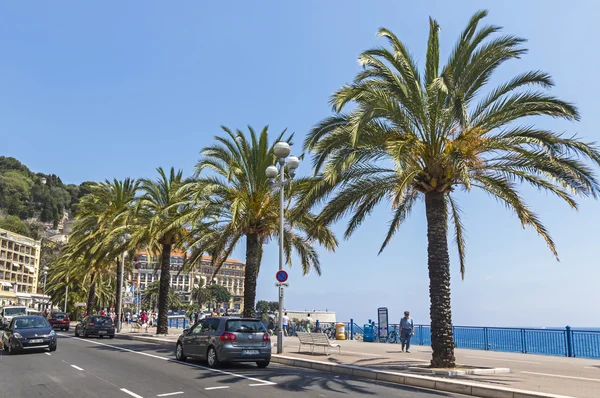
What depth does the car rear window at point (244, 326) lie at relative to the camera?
50.4 ft

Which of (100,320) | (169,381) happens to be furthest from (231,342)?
(100,320)

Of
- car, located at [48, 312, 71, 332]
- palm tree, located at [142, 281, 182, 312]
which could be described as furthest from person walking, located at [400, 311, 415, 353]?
palm tree, located at [142, 281, 182, 312]

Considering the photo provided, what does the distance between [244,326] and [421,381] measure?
19.1 feet

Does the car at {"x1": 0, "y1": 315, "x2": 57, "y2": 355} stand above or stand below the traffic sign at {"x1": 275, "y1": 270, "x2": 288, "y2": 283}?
below

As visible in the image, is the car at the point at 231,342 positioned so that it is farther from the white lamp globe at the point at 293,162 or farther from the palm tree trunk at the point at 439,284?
the white lamp globe at the point at 293,162

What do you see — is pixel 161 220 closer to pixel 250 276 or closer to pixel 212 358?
pixel 250 276

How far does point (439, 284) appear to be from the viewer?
14.3 metres

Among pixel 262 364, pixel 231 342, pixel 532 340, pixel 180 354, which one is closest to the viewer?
pixel 231 342

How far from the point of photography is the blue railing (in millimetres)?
18969

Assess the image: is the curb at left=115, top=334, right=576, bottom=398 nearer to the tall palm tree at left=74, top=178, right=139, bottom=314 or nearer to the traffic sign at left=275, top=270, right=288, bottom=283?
the traffic sign at left=275, top=270, right=288, bottom=283

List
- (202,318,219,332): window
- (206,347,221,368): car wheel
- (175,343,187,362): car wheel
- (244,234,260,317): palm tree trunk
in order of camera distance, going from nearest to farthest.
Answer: (206,347,221,368): car wheel < (202,318,219,332): window < (175,343,187,362): car wheel < (244,234,260,317): palm tree trunk

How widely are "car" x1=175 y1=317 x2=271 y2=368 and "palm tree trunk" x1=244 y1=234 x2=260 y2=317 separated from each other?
6053 mm

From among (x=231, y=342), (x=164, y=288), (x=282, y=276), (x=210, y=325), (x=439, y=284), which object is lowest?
(x=231, y=342)

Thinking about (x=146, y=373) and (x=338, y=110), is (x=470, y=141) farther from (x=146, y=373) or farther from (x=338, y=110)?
(x=146, y=373)
